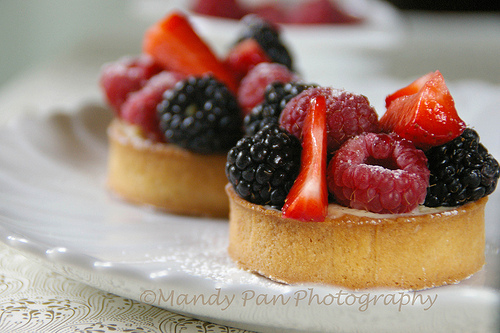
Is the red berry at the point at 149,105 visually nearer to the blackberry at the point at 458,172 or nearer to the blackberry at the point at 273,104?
the blackberry at the point at 273,104

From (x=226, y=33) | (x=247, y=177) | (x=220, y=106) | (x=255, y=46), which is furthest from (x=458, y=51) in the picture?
(x=247, y=177)

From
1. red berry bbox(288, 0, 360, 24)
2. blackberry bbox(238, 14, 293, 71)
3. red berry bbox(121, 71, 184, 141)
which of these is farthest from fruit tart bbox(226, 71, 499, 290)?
red berry bbox(288, 0, 360, 24)

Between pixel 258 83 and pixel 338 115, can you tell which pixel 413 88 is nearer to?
pixel 338 115

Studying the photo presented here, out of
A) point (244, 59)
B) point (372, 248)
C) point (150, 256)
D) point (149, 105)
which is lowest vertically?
point (150, 256)

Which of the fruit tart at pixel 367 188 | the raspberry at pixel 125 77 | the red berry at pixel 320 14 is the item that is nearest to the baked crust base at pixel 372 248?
the fruit tart at pixel 367 188

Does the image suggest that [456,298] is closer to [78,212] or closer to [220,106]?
[220,106]

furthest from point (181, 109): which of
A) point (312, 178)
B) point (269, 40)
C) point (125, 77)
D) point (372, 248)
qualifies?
point (372, 248)
